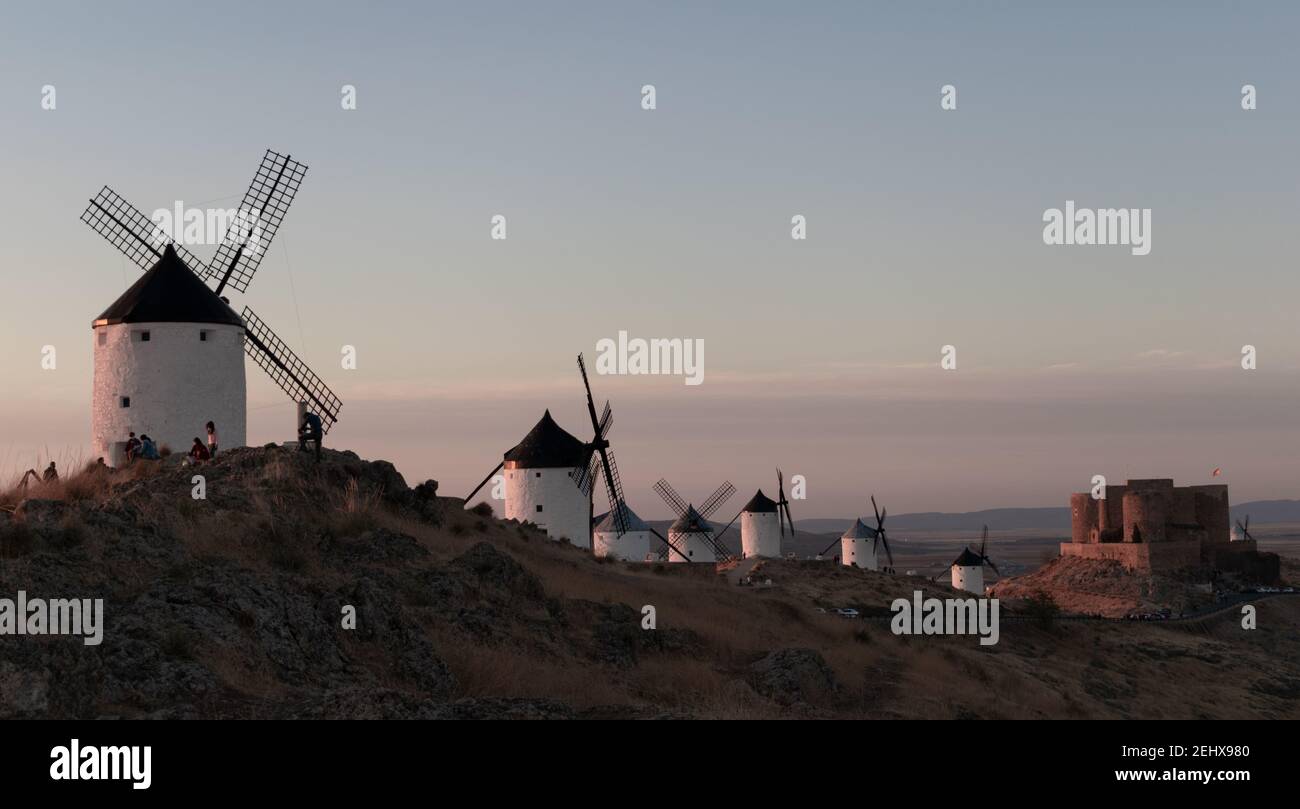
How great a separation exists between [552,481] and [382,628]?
34.8 meters

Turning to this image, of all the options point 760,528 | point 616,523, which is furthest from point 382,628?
point 760,528

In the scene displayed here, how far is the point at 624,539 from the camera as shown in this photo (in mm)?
63156

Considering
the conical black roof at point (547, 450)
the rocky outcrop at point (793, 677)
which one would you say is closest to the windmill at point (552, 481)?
the conical black roof at point (547, 450)

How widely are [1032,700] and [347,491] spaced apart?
14.7 m

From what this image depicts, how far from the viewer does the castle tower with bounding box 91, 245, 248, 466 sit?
29.3 m

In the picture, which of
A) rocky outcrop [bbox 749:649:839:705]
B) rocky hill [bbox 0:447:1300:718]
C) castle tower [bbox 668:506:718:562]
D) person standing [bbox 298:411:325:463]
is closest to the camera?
rocky hill [bbox 0:447:1300:718]

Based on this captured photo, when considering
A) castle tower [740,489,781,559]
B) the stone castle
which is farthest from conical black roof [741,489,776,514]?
the stone castle

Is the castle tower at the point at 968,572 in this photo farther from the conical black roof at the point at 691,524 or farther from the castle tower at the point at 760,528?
the conical black roof at the point at 691,524

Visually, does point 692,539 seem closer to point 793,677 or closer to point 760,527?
point 760,527

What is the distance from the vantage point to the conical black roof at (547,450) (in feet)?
170

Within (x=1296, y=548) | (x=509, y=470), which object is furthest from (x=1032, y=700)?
(x=1296, y=548)

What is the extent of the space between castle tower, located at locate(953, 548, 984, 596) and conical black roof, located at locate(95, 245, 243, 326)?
176 ft

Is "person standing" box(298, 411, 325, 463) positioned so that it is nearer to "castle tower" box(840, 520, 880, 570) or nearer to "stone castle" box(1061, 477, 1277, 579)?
"stone castle" box(1061, 477, 1277, 579)
